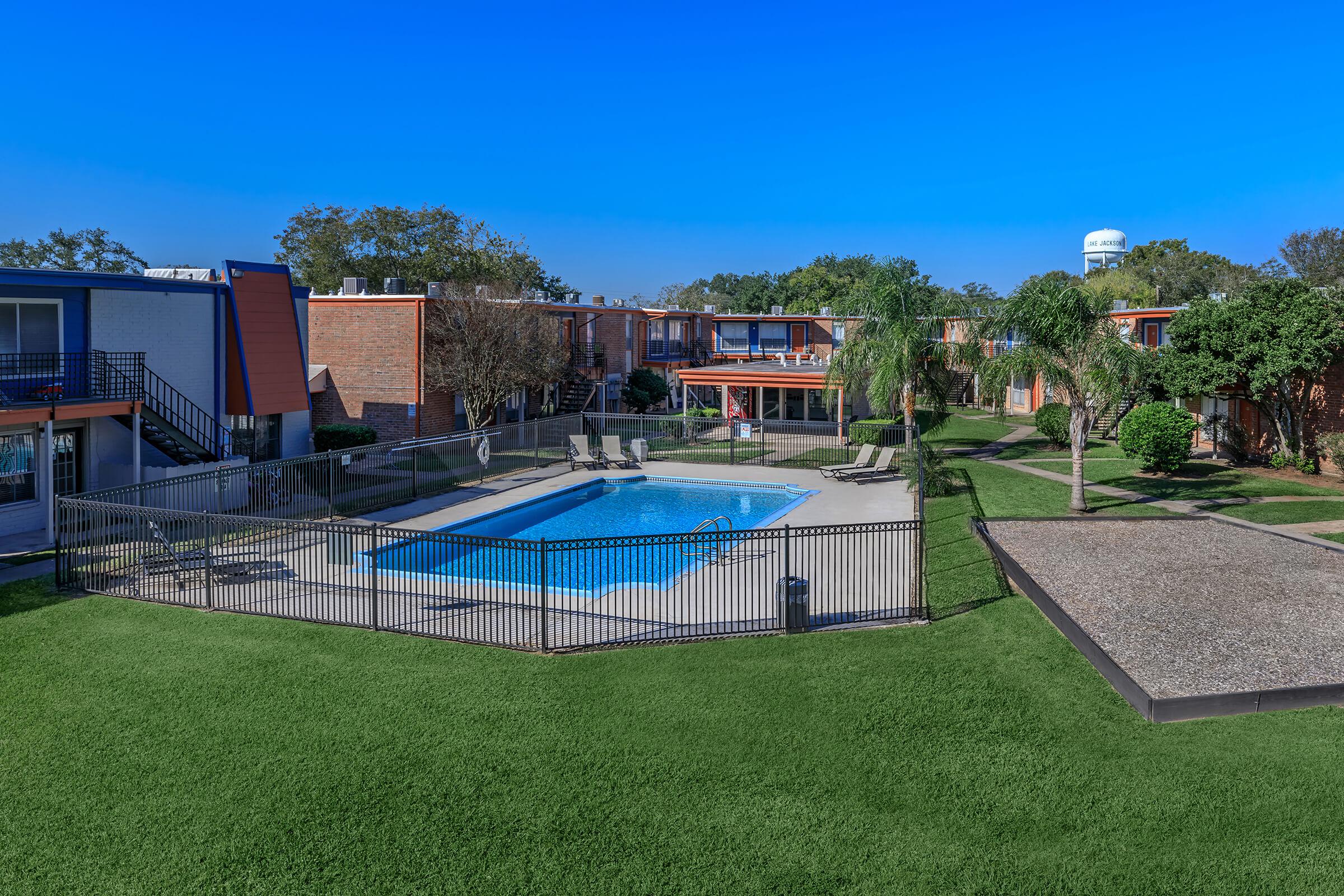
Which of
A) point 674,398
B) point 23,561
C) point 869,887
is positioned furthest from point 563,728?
point 674,398

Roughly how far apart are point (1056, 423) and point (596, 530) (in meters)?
17.6

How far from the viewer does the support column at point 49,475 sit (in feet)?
56.5

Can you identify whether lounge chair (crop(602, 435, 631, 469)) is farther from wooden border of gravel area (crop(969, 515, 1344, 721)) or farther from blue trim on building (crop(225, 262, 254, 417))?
wooden border of gravel area (crop(969, 515, 1344, 721))

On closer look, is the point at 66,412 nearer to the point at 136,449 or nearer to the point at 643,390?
the point at 136,449

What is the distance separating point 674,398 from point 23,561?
34249mm

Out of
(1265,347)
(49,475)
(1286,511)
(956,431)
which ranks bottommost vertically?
(1286,511)

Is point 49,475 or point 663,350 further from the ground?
point 663,350

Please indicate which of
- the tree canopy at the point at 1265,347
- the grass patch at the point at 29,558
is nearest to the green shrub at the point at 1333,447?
the tree canopy at the point at 1265,347

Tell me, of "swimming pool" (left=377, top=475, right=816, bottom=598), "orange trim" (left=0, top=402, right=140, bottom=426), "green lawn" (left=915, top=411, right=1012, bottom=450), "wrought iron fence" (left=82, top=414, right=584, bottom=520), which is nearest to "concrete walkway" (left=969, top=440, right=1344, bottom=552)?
"green lawn" (left=915, top=411, right=1012, bottom=450)

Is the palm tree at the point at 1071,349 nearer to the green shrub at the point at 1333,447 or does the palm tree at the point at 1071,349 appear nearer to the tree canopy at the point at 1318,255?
the green shrub at the point at 1333,447

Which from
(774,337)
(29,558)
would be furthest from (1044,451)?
(29,558)

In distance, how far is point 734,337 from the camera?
53375mm

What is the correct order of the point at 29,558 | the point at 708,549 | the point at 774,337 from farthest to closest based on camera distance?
the point at 774,337, the point at 708,549, the point at 29,558

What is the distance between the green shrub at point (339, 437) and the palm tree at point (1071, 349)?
58.7ft
